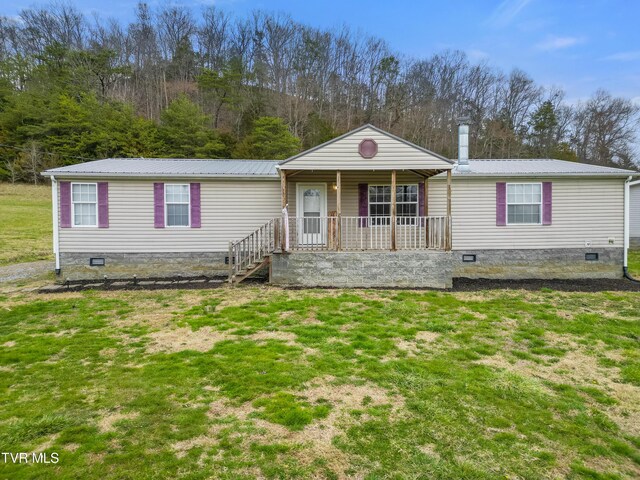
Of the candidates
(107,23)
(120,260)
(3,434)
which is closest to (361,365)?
(3,434)

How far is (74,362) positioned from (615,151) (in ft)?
129

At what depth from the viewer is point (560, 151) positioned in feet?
93.5

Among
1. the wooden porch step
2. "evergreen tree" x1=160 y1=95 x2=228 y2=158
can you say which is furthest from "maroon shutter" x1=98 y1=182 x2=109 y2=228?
"evergreen tree" x1=160 y1=95 x2=228 y2=158

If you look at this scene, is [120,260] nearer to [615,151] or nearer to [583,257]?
[583,257]

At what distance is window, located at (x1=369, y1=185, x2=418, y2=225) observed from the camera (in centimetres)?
1061

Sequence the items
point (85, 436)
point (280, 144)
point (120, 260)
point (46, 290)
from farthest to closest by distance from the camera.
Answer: point (280, 144) → point (120, 260) → point (46, 290) → point (85, 436)

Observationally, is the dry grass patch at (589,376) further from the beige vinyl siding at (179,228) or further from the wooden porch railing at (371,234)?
the beige vinyl siding at (179,228)

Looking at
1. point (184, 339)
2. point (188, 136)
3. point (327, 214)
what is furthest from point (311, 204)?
point (188, 136)

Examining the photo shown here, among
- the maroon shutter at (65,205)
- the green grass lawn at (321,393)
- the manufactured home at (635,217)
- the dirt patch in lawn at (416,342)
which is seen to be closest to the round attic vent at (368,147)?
the green grass lawn at (321,393)

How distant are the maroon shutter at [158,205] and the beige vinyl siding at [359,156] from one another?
403 cm

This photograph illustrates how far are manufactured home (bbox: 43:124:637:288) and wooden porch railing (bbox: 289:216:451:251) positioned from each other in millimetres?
62

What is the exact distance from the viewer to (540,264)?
34.5 ft

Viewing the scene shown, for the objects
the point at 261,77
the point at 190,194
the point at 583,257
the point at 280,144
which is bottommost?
the point at 583,257

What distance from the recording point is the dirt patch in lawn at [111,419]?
3.06m
